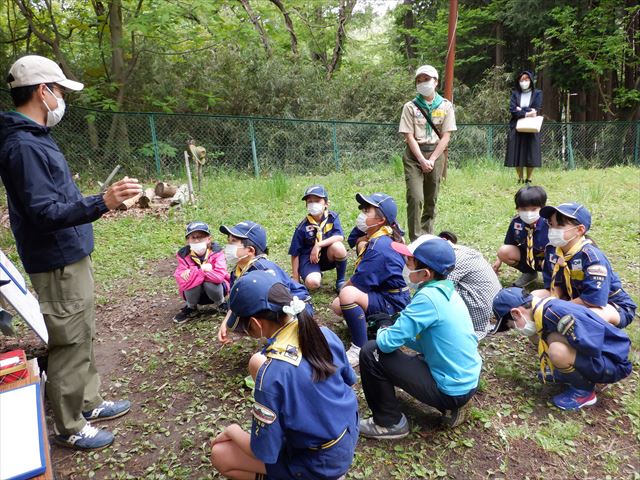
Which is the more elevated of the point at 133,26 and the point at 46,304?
the point at 133,26

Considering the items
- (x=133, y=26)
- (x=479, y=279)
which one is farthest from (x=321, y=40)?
(x=479, y=279)

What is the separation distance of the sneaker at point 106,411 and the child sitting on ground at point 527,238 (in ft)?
10.8

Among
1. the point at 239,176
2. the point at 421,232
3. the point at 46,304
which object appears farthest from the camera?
the point at 239,176

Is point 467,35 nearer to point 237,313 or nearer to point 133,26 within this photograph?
point 133,26

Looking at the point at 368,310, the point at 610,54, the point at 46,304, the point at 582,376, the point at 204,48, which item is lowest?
the point at 582,376

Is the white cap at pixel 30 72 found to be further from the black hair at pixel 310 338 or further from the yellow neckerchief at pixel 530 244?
the yellow neckerchief at pixel 530 244

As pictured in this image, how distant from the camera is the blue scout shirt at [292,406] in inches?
68.0

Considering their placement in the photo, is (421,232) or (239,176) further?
(239,176)

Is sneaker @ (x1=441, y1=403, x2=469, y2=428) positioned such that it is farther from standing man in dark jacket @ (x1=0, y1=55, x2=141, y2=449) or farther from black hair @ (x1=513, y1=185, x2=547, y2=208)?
black hair @ (x1=513, y1=185, x2=547, y2=208)

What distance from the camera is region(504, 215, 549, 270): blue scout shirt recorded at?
383 cm

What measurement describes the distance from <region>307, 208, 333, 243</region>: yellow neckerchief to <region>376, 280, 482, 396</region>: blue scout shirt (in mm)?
1882

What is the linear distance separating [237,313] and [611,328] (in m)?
2.13

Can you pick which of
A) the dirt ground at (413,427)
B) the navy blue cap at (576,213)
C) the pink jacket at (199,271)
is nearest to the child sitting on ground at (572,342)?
the dirt ground at (413,427)

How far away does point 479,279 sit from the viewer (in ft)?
10.5
